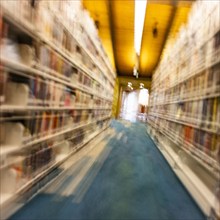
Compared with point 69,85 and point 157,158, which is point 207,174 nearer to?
point 157,158

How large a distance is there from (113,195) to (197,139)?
3.73ft

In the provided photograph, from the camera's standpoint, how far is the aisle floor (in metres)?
1.83

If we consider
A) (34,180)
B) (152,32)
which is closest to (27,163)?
(34,180)

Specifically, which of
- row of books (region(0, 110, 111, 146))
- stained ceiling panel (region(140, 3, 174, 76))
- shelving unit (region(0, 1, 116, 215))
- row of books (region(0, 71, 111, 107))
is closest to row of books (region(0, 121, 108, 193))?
shelving unit (region(0, 1, 116, 215))

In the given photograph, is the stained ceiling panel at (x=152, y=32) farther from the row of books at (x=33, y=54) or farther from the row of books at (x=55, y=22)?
the row of books at (x=33, y=54)

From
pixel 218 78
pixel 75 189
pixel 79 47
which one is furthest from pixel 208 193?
pixel 79 47

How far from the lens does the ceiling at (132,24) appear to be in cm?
547

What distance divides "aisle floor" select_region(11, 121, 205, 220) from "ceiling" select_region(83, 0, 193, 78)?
3350mm

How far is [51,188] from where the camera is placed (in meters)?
2.22

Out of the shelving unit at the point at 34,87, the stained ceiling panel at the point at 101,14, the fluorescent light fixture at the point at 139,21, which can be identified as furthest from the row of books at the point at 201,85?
the stained ceiling panel at the point at 101,14

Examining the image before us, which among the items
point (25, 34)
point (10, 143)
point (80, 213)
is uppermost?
point (25, 34)

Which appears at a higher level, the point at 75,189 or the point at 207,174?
the point at 207,174

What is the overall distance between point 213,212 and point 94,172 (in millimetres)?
1440

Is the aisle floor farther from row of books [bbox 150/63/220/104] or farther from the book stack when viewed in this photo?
row of books [bbox 150/63/220/104]
